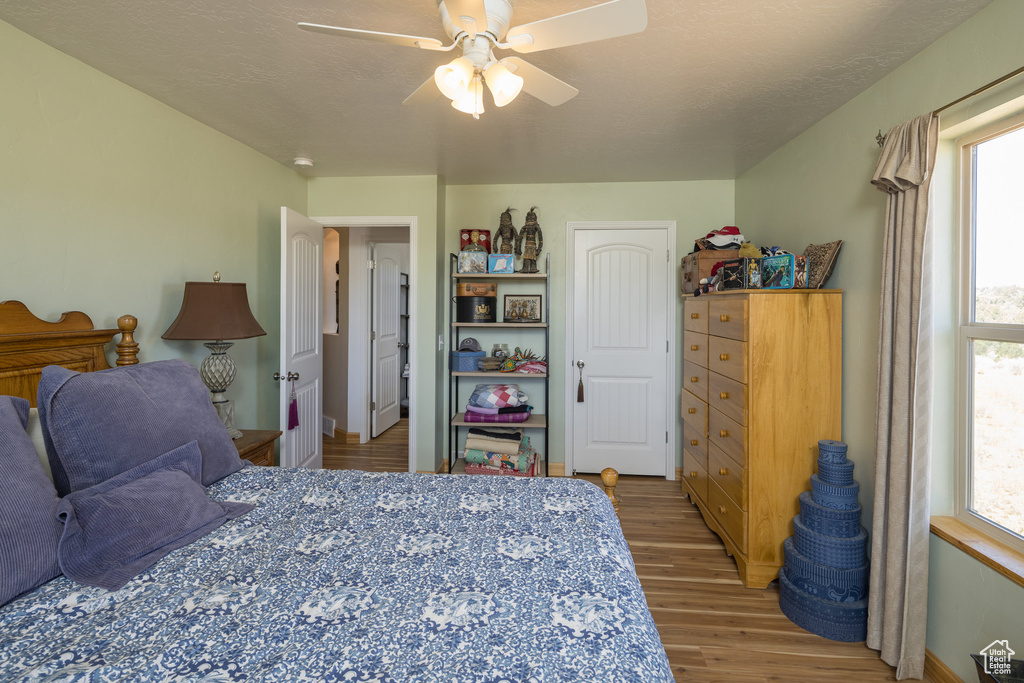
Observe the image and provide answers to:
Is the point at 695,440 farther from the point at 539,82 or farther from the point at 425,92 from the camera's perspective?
the point at 425,92

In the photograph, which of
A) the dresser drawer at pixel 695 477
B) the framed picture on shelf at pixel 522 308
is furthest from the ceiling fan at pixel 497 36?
the dresser drawer at pixel 695 477

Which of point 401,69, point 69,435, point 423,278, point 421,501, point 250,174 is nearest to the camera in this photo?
point 69,435

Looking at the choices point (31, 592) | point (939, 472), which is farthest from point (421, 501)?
point (939, 472)

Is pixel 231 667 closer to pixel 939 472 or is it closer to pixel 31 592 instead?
pixel 31 592

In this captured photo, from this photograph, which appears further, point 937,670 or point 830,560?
point 830,560

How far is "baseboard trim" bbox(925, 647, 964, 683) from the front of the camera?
1.78 m

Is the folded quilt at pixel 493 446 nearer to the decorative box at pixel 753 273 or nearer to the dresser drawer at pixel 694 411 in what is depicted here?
the dresser drawer at pixel 694 411

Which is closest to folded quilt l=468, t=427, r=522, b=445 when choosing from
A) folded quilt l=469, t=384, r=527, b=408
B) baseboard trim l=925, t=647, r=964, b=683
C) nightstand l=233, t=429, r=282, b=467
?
folded quilt l=469, t=384, r=527, b=408

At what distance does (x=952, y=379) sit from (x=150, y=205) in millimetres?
3619

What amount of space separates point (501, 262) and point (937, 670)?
10.1 ft

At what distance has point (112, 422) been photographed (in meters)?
1.47

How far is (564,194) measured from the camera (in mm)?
3961

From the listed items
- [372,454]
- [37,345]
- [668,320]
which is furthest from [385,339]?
[37,345]

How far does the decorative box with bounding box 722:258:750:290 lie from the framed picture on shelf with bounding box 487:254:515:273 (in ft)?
4.90
